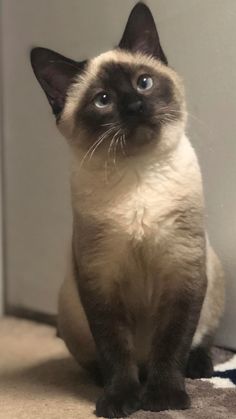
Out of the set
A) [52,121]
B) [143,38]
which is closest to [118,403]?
[143,38]

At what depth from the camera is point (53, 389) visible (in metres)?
1.49

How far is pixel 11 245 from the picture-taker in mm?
2301

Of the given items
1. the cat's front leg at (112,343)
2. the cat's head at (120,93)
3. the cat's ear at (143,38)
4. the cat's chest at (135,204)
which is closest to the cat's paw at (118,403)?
the cat's front leg at (112,343)

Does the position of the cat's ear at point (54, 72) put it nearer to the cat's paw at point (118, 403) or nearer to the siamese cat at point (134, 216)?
the siamese cat at point (134, 216)

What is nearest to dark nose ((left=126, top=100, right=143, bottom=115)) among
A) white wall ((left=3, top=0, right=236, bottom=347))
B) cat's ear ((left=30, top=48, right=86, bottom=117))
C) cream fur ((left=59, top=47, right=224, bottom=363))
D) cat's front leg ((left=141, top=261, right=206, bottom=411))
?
cream fur ((left=59, top=47, right=224, bottom=363))

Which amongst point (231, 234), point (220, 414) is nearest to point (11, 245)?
point (231, 234)

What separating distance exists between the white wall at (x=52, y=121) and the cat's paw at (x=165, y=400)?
50 centimetres

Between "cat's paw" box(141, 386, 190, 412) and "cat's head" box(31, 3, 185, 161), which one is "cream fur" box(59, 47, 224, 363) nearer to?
"cat's head" box(31, 3, 185, 161)

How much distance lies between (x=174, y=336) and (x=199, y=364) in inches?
9.0

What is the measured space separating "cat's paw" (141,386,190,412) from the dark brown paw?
0.21 metres

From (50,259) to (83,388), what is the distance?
754mm

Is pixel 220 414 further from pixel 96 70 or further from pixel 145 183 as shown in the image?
pixel 96 70

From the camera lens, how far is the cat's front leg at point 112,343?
1322 mm

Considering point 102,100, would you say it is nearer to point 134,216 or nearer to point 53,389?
point 134,216
